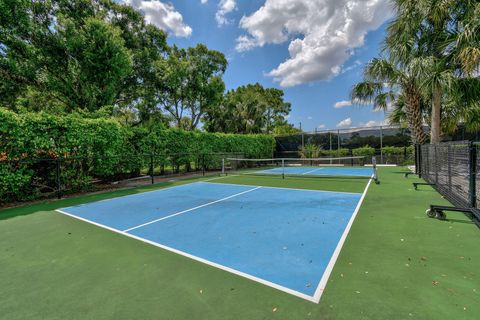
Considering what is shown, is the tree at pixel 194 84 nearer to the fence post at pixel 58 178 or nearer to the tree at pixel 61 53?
the tree at pixel 61 53

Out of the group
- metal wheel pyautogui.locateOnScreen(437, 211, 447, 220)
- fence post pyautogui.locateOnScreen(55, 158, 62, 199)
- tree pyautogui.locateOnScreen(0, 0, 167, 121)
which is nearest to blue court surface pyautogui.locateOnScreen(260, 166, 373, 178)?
metal wheel pyautogui.locateOnScreen(437, 211, 447, 220)

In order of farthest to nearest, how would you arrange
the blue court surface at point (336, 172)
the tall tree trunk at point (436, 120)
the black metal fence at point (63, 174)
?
the blue court surface at point (336, 172), the tall tree trunk at point (436, 120), the black metal fence at point (63, 174)

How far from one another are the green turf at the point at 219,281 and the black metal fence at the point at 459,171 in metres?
0.81

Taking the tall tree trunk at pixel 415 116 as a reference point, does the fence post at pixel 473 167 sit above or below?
below

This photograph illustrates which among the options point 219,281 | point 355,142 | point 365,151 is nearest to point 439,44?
point 365,151

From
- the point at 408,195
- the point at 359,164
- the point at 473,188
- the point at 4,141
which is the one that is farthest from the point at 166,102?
the point at 473,188

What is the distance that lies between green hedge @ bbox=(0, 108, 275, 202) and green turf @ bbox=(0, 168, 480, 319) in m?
4.06

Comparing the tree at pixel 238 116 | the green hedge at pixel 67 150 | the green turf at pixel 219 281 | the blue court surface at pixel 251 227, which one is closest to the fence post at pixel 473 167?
the green turf at pixel 219 281

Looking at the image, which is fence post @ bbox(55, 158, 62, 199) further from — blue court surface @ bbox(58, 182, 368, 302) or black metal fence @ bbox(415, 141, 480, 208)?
black metal fence @ bbox(415, 141, 480, 208)

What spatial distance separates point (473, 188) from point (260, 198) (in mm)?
4530

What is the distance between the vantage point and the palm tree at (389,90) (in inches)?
388

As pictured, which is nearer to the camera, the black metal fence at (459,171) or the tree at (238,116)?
the black metal fence at (459,171)

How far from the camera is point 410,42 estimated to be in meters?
8.70

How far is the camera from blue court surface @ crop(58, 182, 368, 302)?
268 cm
